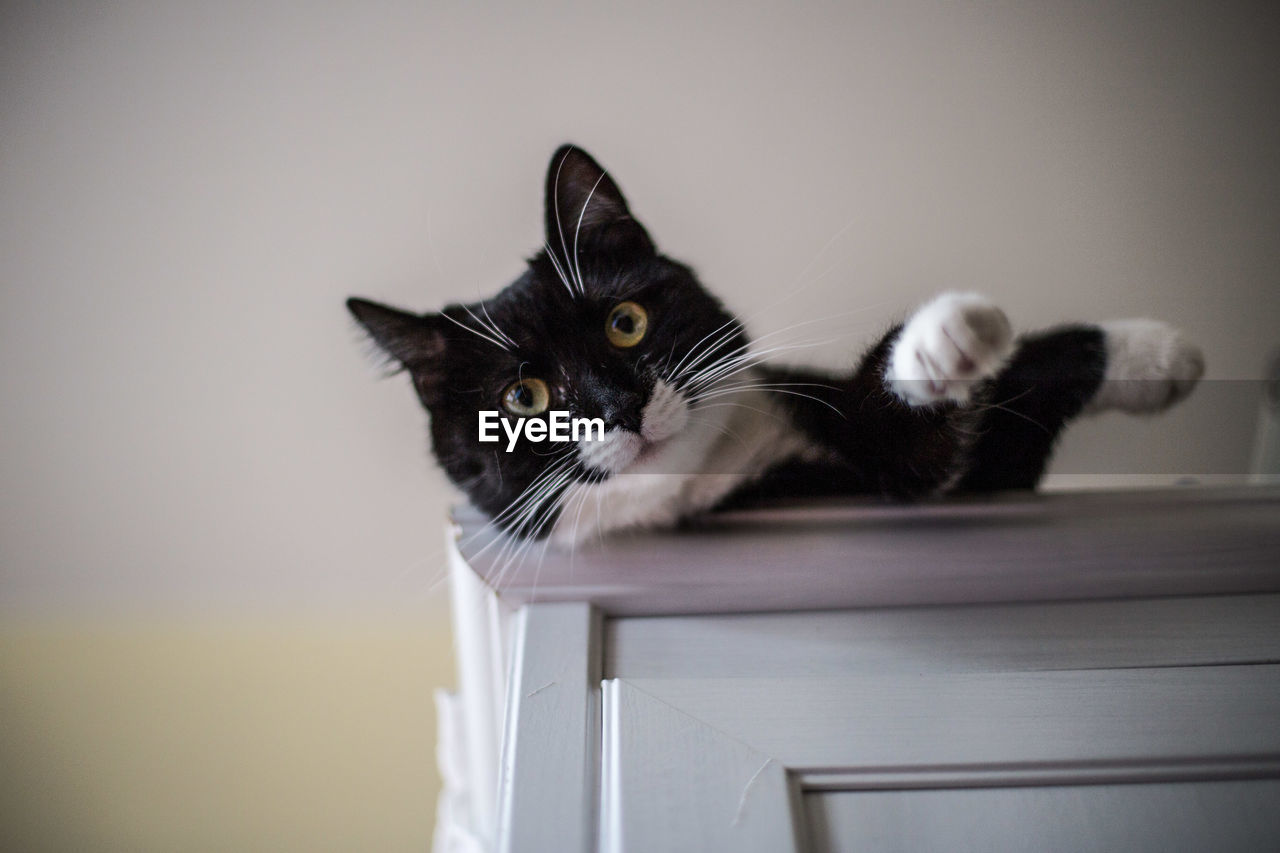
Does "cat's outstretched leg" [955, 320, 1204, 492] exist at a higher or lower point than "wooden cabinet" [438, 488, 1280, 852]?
higher

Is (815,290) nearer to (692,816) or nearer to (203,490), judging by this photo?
Answer: (692,816)

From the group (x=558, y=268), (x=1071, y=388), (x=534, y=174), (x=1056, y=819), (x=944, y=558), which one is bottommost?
(x=1056, y=819)

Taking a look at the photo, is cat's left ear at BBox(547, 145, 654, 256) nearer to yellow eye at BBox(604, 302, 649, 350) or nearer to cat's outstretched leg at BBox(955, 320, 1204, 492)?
yellow eye at BBox(604, 302, 649, 350)

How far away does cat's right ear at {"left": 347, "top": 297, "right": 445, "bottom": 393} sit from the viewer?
2.18ft

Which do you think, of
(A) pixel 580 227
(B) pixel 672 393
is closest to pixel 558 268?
(A) pixel 580 227

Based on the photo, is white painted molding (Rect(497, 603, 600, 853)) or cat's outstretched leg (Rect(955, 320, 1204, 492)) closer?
white painted molding (Rect(497, 603, 600, 853))

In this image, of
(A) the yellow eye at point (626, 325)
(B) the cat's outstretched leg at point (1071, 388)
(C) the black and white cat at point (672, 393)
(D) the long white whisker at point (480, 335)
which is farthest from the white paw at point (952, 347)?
(D) the long white whisker at point (480, 335)

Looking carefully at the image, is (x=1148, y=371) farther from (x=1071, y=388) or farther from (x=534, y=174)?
(x=534, y=174)

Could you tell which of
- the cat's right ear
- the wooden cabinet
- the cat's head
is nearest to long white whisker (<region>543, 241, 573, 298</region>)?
the cat's head

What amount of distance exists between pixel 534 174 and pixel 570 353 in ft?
1.01

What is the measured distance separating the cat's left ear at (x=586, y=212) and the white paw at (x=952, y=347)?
30 centimetres

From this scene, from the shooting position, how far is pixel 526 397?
64cm

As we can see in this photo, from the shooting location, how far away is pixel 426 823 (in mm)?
1064

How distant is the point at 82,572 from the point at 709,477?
85cm
